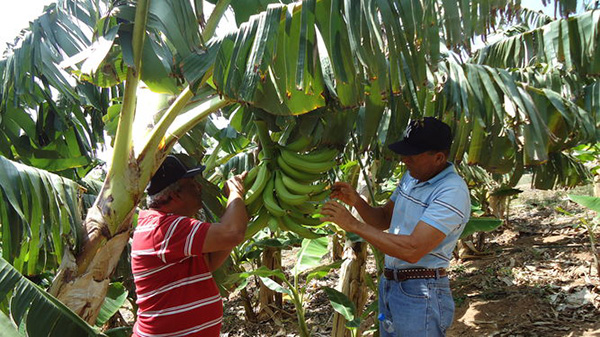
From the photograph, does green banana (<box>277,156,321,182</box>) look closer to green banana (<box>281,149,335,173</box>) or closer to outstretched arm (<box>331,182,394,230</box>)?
green banana (<box>281,149,335,173</box>)

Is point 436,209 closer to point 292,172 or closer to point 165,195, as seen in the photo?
point 292,172

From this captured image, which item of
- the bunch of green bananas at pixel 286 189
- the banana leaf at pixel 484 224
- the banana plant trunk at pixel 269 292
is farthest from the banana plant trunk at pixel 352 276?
the banana plant trunk at pixel 269 292

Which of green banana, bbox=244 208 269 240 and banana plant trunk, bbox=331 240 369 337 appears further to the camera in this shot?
banana plant trunk, bbox=331 240 369 337

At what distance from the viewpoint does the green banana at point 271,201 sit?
1.62 m

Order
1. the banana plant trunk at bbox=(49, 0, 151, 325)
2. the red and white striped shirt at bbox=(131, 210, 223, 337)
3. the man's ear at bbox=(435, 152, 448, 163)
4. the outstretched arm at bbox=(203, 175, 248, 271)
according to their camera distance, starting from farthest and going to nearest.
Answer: the man's ear at bbox=(435, 152, 448, 163) → the banana plant trunk at bbox=(49, 0, 151, 325) → the red and white striped shirt at bbox=(131, 210, 223, 337) → the outstretched arm at bbox=(203, 175, 248, 271)

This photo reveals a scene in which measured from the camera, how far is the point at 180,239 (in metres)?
1.62

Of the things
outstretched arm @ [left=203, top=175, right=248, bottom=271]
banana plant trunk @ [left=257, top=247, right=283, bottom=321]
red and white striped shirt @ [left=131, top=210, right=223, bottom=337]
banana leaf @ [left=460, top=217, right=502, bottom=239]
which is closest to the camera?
outstretched arm @ [left=203, top=175, right=248, bottom=271]

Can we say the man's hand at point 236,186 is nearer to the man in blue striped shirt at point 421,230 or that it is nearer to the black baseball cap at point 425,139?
the man in blue striped shirt at point 421,230

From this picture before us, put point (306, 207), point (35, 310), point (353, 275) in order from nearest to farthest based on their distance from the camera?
point (35, 310), point (306, 207), point (353, 275)

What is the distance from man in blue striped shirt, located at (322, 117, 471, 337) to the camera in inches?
68.1

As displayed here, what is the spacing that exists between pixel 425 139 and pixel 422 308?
2.47 ft

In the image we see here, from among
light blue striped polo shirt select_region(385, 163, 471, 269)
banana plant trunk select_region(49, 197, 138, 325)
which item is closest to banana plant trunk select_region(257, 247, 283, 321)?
light blue striped polo shirt select_region(385, 163, 471, 269)

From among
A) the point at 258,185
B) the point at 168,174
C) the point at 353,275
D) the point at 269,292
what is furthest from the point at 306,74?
the point at 269,292

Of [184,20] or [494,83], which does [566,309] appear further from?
[184,20]
